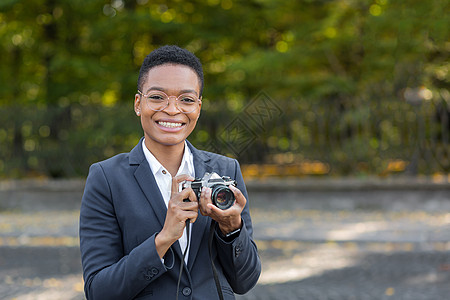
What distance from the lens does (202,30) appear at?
16.5 meters

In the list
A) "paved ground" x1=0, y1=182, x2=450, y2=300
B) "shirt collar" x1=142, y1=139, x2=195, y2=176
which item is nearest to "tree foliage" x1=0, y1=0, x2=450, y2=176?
"paved ground" x1=0, y1=182, x2=450, y2=300

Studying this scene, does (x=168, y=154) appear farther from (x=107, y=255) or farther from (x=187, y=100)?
(x=107, y=255)

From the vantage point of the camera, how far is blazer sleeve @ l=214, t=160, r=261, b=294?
6.58 ft

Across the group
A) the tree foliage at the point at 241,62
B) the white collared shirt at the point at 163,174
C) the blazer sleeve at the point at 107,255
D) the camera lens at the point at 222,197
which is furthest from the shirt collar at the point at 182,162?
the tree foliage at the point at 241,62

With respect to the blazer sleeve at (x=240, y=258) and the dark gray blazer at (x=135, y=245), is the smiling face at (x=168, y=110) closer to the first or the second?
the dark gray blazer at (x=135, y=245)

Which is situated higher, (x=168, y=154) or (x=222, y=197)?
(x=168, y=154)

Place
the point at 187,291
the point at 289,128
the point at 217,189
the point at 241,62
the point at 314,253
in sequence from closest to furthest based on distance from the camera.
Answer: the point at 217,189, the point at 187,291, the point at 314,253, the point at 289,128, the point at 241,62

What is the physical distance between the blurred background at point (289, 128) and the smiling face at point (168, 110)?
18.0ft

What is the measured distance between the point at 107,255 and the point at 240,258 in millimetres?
469

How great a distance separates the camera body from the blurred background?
5562mm

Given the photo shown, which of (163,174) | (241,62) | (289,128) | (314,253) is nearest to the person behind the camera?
(163,174)

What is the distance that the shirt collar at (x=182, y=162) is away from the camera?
2111mm

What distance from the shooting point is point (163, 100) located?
2049 mm

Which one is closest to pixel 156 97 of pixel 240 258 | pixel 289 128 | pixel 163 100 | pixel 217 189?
pixel 163 100
